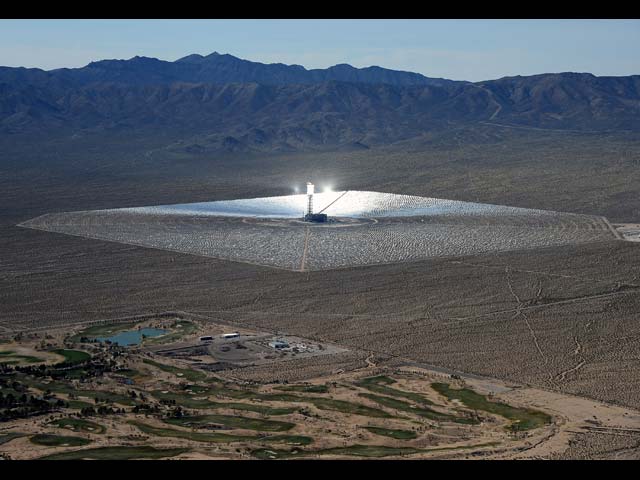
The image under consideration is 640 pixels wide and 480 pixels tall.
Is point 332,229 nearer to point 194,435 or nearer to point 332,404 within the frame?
point 332,404

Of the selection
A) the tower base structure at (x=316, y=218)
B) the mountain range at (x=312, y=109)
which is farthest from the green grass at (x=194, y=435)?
the mountain range at (x=312, y=109)

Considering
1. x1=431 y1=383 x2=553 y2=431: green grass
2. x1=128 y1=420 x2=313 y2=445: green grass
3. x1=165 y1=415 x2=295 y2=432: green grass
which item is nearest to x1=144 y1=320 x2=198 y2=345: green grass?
x1=165 y1=415 x2=295 y2=432: green grass

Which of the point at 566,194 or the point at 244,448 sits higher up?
the point at 566,194

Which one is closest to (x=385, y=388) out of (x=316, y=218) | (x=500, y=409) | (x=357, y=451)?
(x=500, y=409)

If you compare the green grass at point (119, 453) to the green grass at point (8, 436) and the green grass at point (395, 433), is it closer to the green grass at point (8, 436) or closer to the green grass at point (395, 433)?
the green grass at point (8, 436)
